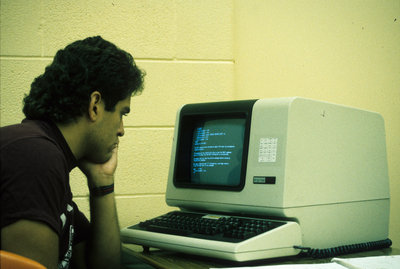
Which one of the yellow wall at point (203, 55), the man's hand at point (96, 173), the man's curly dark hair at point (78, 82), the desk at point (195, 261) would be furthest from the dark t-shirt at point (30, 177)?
the yellow wall at point (203, 55)

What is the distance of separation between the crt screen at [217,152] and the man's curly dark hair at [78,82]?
0.98 feet

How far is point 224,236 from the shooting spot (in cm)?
107

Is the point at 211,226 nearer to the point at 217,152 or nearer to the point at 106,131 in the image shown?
the point at 217,152

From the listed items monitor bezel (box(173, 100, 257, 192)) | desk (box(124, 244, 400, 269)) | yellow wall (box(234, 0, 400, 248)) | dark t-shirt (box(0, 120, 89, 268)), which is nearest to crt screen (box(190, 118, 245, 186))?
monitor bezel (box(173, 100, 257, 192))

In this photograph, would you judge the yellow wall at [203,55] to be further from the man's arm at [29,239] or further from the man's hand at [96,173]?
the man's arm at [29,239]

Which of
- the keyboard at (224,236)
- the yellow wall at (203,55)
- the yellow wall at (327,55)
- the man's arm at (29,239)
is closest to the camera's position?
the man's arm at (29,239)

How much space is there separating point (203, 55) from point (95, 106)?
0.95 m

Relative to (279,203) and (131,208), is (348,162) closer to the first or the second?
(279,203)

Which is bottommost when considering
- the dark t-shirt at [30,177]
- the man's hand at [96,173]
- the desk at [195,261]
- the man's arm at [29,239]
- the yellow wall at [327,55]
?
the desk at [195,261]

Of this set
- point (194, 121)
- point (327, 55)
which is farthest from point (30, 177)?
point (327, 55)

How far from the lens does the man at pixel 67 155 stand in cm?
83

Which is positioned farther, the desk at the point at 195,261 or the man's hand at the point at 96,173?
the man's hand at the point at 96,173

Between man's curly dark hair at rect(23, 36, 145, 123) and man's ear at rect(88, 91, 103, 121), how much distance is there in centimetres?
1

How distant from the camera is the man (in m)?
0.83
